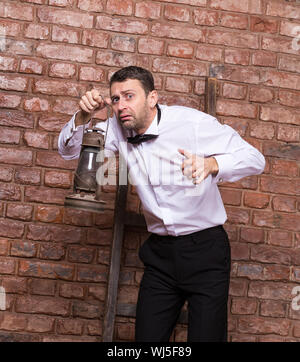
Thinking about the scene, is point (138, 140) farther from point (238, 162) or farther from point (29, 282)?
point (29, 282)

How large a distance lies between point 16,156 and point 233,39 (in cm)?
120

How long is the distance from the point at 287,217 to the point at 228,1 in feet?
3.62

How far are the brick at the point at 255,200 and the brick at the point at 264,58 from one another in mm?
645

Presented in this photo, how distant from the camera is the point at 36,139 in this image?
7.98ft

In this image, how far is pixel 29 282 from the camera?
2.41 m

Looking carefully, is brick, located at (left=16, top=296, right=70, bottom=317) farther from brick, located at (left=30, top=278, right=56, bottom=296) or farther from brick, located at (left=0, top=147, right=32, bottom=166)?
brick, located at (left=0, top=147, right=32, bottom=166)

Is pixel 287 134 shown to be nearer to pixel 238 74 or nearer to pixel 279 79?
pixel 279 79

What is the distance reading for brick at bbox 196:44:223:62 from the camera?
2.52m

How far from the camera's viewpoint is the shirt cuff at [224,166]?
179 centimetres

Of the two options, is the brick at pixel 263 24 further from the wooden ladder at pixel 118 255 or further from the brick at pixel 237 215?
the brick at pixel 237 215

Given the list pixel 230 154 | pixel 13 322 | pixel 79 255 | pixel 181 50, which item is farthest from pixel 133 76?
pixel 13 322

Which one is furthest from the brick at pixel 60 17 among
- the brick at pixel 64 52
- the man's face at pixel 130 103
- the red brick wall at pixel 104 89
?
the man's face at pixel 130 103

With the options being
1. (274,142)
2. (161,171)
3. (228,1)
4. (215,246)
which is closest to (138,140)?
(161,171)

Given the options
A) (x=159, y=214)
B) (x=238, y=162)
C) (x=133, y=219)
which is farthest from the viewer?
(x=133, y=219)
